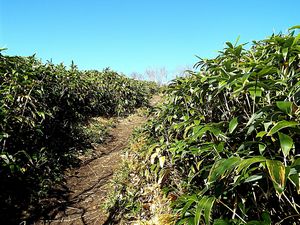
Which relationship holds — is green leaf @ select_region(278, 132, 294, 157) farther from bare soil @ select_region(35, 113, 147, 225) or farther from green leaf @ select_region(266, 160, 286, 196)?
bare soil @ select_region(35, 113, 147, 225)

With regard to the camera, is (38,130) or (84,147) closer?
(38,130)

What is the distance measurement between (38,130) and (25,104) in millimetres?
423

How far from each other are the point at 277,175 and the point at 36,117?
405 centimetres

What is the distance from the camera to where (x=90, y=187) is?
4.08 meters

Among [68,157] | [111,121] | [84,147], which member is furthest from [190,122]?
[111,121]

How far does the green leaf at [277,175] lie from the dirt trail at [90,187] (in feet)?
→ 7.78

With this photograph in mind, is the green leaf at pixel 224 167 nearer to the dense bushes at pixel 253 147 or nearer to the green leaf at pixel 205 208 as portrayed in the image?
the dense bushes at pixel 253 147

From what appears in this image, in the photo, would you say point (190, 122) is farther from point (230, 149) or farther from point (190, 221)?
point (190, 221)

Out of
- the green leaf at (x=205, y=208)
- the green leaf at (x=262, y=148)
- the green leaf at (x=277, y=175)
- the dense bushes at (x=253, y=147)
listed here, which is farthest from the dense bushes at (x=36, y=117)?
the green leaf at (x=277, y=175)

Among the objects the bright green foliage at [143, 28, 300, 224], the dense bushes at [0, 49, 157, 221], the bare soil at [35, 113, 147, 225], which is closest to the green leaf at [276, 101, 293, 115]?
the bright green foliage at [143, 28, 300, 224]

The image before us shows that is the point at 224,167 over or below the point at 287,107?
below

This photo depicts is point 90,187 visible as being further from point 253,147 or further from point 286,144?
point 286,144

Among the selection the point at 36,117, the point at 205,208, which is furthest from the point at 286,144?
the point at 36,117

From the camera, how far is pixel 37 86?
15.0 ft
